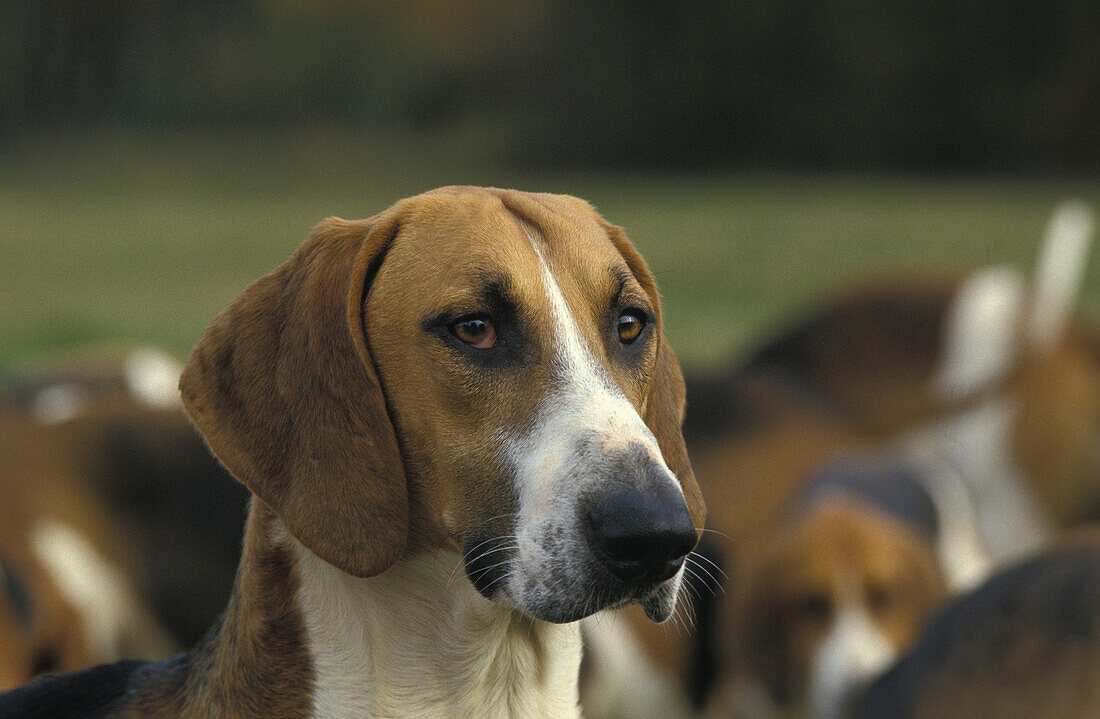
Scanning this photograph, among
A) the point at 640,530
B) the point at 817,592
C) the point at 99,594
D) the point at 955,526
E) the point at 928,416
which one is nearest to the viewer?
the point at 640,530

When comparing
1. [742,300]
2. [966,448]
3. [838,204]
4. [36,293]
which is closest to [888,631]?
[966,448]

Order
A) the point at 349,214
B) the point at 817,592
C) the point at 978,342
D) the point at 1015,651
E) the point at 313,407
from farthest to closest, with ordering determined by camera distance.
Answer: the point at 349,214 < the point at 978,342 < the point at 817,592 < the point at 1015,651 < the point at 313,407

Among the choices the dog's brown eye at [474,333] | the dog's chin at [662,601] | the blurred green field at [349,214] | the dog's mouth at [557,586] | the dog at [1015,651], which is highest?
the dog's brown eye at [474,333]

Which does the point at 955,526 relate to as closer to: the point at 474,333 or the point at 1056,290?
the point at 1056,290

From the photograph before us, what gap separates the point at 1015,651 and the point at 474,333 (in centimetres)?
215

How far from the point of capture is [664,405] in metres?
2.97

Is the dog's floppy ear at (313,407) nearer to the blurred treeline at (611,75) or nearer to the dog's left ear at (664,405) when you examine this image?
the dog's left ear at (664,405)

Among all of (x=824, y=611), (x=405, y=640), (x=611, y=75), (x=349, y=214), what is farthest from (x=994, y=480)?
(x=611, y=75)

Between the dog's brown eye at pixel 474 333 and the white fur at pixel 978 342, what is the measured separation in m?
5.41

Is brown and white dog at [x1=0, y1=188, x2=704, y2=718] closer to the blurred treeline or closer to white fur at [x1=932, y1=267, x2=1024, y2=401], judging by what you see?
white fur at [x1=932, y1=267, x2=1024, y2=401]

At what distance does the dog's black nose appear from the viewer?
223 cm

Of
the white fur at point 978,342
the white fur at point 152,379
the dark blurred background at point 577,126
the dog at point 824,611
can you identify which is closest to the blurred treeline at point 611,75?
the dark blurred background at point 577,126

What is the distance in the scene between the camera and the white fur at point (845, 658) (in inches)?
195

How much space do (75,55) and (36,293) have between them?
714 cm
